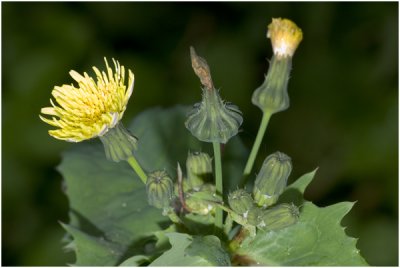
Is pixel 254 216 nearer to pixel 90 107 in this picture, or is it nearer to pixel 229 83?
pixel 90 107

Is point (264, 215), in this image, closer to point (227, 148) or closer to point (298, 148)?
point (227, 148)

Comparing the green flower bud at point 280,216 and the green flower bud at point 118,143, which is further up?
the green flower bud at point 118,143

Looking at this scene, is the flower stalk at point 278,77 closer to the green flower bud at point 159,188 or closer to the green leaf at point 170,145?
the green flower bud at point 159,188

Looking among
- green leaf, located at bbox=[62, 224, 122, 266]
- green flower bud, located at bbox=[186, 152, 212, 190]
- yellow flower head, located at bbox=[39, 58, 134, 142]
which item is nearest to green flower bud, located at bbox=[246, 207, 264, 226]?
green flower bud, located at bbox=[186, 152, 212, 190]

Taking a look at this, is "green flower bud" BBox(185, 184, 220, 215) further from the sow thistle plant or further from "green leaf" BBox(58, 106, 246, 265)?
"green leaf" BBox(58, 106, 246, 265)

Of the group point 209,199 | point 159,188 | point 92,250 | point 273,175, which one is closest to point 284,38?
point 273,175

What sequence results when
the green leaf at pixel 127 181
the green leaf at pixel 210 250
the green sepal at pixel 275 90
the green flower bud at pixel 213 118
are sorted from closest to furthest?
the green leaf at pixel 210 250, the green flower bud at pixel 213 118, the green sepal at pixel 275 90, the green leaf at pixel 127 181

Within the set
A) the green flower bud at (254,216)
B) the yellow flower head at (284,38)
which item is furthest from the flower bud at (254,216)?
the yellow flower head at (284,38)
